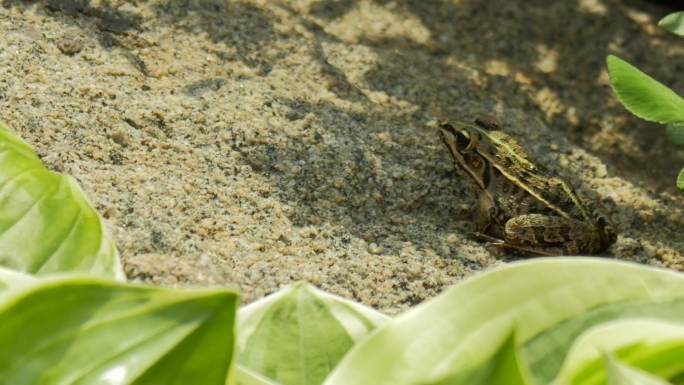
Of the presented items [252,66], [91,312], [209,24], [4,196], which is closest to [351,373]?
[91,312]

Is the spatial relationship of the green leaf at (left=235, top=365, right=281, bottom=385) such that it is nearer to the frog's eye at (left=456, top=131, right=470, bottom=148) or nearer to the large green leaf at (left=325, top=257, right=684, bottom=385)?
the large green leaf at (left=325, top=257, right=684, bottom=385)

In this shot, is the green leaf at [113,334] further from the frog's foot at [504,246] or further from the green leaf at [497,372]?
the frog's foot at [504,246]

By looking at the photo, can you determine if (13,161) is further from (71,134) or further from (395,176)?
(395,176)

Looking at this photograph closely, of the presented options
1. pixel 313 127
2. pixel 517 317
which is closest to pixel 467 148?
pixel 313 127

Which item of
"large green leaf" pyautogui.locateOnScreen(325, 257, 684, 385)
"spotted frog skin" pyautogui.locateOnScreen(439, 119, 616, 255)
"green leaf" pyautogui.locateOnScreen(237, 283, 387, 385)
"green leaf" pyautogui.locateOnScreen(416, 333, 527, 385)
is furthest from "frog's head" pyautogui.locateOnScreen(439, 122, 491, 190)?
"green leaf" pyautogui.locateOnScreen(416, 333, 527, 385)

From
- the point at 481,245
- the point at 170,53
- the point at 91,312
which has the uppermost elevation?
the point at 91,312

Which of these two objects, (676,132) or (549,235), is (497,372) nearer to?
(676,132)

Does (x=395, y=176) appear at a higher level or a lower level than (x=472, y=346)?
lower
